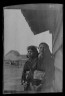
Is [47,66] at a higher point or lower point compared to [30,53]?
lower

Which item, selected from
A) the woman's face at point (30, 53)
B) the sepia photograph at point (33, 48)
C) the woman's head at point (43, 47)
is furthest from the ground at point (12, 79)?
the woman's head at point (43, 47)

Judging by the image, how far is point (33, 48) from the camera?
375cm

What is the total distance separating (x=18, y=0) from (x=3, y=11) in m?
0.25

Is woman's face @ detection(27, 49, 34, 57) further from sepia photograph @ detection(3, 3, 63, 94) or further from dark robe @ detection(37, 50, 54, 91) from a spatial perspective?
dark robe @ detection(37, 50, 54, 91)

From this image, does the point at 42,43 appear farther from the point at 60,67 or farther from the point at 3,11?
the point at 3,11

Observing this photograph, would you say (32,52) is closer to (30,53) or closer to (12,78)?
(30,53)

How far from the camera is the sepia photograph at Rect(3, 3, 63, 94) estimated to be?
372cm

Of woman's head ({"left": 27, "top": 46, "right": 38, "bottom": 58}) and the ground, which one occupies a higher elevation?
woman's head ({"left": 27, "top": 46, "right": 38, "bottom": 58})

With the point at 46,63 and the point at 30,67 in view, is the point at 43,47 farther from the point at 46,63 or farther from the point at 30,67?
the point at 30,67

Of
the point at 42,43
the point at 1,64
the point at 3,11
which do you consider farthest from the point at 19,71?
the point at 3,11

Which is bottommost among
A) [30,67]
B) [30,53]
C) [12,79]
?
[12,79]

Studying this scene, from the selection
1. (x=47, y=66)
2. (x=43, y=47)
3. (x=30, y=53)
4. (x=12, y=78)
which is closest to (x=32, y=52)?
(x=30, y=53)

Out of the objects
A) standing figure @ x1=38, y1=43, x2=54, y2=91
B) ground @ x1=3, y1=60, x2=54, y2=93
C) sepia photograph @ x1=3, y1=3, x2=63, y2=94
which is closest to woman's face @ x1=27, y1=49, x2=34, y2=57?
sepia photograph @ x1=3, y1=3, x2=63, y2=94

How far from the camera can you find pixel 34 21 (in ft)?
12.3
